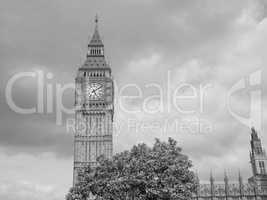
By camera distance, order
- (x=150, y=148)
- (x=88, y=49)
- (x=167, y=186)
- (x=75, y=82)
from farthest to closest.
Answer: (x=88, y=49) → (x=75, y=82) → (x=150, y=148) → (x=167, y=186)

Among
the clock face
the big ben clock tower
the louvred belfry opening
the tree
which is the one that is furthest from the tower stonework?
the tree

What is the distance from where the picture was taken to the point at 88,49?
97500 mm

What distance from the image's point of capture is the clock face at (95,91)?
8672cm

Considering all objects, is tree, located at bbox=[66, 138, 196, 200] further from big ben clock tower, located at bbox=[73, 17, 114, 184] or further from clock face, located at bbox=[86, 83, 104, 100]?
clock face, located at bbox=[86, 83, 104, 100]

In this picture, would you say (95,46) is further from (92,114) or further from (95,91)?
(92,114)

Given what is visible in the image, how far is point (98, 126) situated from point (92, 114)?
3.29 meters

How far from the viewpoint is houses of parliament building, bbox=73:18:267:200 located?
82.5 metres

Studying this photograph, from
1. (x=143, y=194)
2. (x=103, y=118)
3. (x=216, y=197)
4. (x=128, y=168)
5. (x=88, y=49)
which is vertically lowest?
(x=216, y=197)

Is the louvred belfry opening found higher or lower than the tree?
higher

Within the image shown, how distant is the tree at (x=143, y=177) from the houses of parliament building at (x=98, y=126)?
151 feet

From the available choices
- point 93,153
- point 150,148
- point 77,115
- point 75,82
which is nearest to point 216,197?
point 93,153

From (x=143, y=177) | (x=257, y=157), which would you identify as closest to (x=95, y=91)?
(x=143, y=177)

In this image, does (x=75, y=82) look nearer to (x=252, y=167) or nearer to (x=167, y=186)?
(x=167, y=186)

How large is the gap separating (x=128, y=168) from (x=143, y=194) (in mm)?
2750
